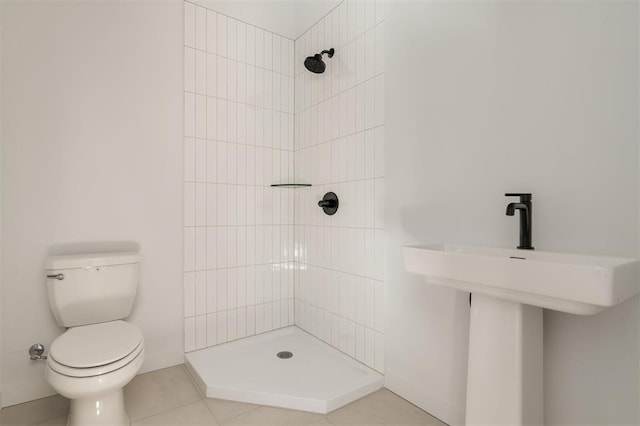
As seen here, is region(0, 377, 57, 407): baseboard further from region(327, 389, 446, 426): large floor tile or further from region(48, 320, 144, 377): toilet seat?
region(327, 389, 446, 426): large floor tile

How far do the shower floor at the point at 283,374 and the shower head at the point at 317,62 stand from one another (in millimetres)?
1860

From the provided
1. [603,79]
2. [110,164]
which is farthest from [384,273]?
[110,164]

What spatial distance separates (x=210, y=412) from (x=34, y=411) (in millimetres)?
866

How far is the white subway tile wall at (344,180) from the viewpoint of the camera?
1.96m

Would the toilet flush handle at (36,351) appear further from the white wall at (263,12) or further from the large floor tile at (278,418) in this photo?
the white wall at (263,12)

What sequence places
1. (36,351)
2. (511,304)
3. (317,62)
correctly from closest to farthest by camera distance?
(511,304) < (36,351) < (317,62)

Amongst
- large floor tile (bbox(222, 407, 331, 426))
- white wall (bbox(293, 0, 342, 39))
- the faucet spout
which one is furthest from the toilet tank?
white wall (bbox(293, 0, 342, 39))

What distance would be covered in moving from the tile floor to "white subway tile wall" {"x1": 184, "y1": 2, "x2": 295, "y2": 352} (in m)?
0.50

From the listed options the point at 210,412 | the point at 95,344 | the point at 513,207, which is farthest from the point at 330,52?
the point at 210,412

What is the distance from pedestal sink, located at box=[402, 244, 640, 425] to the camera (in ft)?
3.08

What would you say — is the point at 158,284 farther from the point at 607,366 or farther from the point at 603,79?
the point at 603,79

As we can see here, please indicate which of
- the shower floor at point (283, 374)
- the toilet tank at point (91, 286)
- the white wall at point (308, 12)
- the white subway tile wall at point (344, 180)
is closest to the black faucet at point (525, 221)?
the white subway tile wall at point (344, 180)

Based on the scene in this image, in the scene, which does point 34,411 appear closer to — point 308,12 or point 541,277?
point 541,277

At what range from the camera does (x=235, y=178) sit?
2398 mm
